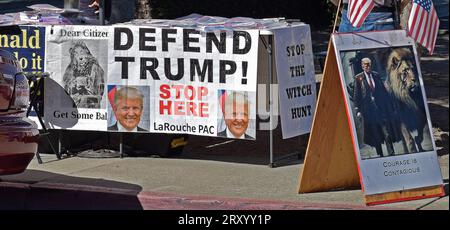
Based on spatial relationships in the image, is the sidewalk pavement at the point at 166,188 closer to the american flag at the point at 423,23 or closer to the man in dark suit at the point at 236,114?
the man in dark suit at the point at 236,114

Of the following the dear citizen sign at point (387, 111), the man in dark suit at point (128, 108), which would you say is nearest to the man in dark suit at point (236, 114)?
the man in dark suit at point (128, 108)

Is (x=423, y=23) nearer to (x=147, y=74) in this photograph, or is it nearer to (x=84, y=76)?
(x=147, y=74)

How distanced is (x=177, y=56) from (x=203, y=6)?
11.2m

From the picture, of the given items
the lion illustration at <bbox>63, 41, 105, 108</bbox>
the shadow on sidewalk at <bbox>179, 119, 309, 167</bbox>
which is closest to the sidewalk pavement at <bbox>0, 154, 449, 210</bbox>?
the shadow on sidewalk at <bbox>179, 119, 309, 167</bbox>

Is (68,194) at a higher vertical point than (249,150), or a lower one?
lower

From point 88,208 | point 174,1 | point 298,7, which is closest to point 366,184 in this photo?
point 88,208

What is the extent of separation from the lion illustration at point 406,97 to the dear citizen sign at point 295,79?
144 cm

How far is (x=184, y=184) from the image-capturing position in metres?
8.98

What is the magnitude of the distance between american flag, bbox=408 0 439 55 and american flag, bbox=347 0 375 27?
368 mm

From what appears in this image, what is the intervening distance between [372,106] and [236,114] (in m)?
1.68

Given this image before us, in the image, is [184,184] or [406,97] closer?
[406,97]

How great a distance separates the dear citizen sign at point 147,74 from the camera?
934cm

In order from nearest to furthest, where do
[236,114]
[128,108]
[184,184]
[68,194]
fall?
[68,194] < [184,184] < [236,114] < [128,108]

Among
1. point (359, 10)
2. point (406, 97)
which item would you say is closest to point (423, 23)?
point (359, 10)
